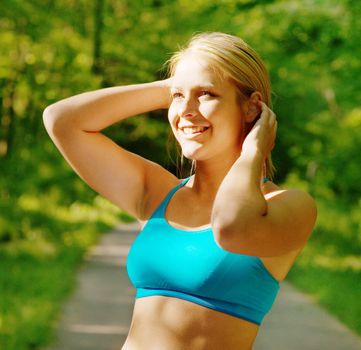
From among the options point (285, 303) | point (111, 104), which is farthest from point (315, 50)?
point (111, 104)

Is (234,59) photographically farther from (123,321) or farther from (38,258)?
(38,258)

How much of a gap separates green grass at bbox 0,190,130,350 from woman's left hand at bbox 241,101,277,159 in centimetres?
453

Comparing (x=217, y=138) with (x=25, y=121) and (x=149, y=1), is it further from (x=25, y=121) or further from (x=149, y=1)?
(x=149, y=1)

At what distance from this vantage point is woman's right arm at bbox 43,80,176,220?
91.4 inches

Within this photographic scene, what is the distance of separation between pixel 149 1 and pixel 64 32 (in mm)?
3012

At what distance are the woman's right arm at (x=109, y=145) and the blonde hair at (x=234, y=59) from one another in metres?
0.27

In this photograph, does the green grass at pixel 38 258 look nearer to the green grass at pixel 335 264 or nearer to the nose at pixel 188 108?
the green grass at pixel 335 264

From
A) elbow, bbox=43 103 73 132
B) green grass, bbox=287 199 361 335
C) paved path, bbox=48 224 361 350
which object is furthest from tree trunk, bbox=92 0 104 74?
elbow, bbox=43 103 73 132

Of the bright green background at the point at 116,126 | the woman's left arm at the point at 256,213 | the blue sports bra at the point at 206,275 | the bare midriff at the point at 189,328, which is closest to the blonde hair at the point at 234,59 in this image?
the woman's left arm at the point at 256,213

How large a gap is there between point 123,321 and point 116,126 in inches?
548

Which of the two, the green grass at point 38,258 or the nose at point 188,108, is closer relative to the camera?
the nose at point 188,108

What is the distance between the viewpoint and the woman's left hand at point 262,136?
6.44 feet

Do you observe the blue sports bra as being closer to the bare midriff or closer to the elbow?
the bare midriff

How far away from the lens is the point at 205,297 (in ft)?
6.44
